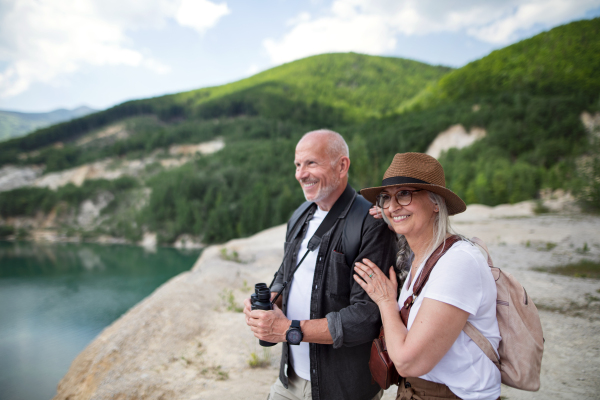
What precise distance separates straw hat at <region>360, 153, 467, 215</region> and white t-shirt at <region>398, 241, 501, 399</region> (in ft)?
1.03

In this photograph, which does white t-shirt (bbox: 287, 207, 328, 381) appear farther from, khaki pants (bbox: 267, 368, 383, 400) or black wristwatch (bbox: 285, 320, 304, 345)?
black wristwatch (bbox: 285, 320, 304, 345)

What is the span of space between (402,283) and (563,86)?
64315 mm

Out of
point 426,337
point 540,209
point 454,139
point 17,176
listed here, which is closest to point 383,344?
point 426,337

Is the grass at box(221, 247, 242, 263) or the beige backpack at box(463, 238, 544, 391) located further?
the grass at box(221, 247, 242, 263)

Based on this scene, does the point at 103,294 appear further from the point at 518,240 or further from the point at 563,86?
the point at 563,86

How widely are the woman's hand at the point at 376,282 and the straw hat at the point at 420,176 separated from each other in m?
0.47

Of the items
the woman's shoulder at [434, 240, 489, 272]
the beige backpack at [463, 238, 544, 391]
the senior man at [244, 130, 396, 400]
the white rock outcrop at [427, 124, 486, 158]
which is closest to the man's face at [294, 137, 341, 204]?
the senior man at [244, 130, 396, 400]

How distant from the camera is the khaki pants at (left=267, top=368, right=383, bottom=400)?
2133 millimetres

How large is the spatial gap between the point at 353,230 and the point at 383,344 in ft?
2.15

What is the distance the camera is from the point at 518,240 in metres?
11.9

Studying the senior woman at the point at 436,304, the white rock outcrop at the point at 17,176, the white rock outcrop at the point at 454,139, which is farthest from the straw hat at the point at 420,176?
the white rock outcrop at the point at 17,176

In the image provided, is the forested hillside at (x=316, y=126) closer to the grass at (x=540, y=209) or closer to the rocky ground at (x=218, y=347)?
the grass at (x=540, y=209)

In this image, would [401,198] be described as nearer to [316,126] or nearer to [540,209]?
[540,209]

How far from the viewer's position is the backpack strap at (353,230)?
1979 millimetres
